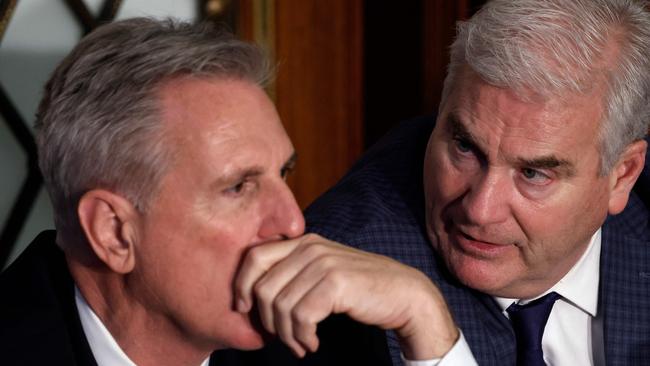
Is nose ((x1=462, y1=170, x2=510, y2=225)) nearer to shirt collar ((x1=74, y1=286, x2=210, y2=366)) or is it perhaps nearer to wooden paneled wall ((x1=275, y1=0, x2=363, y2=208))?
shirt collar ((x1=74, y1=286, x2=210, y2=366))

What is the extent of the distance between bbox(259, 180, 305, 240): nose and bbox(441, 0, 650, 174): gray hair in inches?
23.6

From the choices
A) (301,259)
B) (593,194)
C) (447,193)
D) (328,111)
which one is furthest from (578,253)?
(328,111)

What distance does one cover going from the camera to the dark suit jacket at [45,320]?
156cm

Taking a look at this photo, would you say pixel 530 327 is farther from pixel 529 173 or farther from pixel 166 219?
pixel 166 219

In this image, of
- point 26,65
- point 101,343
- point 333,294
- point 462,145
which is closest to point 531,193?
point 462,145

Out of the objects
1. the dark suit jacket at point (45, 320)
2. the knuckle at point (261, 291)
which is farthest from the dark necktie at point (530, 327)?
the knuckle at point (261, 291)

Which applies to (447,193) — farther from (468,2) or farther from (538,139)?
(468,2)

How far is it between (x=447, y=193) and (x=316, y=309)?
583mm

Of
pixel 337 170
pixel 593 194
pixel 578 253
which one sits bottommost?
pixel 337 170

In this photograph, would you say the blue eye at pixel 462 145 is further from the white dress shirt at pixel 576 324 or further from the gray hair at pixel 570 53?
the white dress shirt at pixel 576 324

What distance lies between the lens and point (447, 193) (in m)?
2.09

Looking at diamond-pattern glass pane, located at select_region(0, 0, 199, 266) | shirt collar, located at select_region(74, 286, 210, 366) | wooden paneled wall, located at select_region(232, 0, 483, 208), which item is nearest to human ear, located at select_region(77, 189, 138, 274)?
shirt collar, located at select_region(74, 286, 210, 366)

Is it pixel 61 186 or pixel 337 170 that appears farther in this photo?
pixel 337 170

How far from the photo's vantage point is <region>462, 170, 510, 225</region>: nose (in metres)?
2.01
